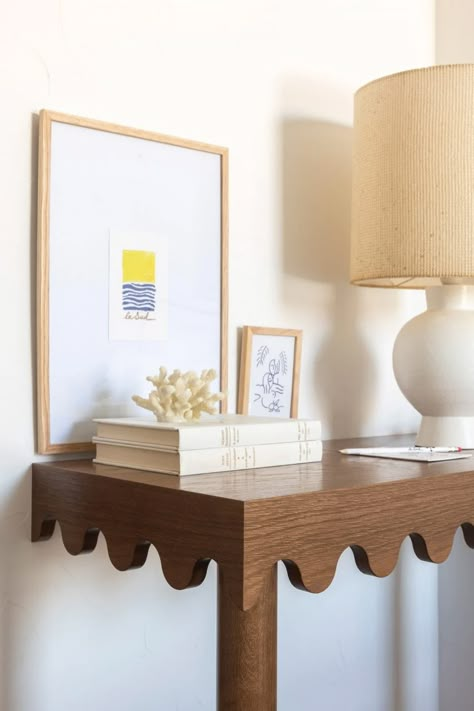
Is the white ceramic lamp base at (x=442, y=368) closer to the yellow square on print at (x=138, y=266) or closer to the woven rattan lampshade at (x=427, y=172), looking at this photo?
the woven rattan lampshade at (x=427, y=172)

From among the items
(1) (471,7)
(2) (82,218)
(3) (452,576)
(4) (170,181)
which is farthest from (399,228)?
(3) (452,576)

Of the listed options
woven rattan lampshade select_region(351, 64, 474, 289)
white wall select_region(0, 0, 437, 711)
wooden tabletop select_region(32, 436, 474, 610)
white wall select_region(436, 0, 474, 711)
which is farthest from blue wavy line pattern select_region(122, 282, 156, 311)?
white wall select_region(436, 0, 474, 711)

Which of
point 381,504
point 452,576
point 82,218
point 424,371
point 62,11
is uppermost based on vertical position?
point 62,11

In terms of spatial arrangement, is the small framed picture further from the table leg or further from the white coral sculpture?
the table leg

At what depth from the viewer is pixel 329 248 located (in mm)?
1509

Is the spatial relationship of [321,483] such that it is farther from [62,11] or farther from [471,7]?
[471,7]

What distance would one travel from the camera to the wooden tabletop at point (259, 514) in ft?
2.65

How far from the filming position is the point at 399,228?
1235 millimetres

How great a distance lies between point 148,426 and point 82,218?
328 mm

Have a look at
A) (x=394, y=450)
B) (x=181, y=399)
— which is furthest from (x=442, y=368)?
(x=181, y=399)

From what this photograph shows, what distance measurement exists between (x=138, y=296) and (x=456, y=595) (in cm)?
95

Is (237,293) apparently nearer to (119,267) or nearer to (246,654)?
(119,267)

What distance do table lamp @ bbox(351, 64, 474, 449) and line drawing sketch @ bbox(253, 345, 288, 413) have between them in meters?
0.19

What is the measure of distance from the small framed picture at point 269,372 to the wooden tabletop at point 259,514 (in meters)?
0.25
